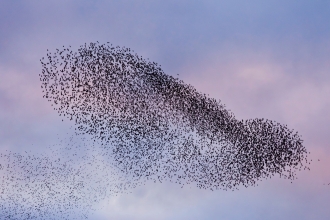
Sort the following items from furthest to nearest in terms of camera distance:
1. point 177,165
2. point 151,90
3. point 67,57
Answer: point 177,165 → point 151,90 → point 67,57

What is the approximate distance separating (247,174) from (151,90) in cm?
1507

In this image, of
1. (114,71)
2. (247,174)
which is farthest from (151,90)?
(247,174)

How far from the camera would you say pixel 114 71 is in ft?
160

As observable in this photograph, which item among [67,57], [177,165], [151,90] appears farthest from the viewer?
[177,165]

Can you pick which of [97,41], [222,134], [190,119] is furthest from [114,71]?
[222,134]

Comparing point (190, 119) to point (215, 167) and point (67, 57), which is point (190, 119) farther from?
point (67, 57)

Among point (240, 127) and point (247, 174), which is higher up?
point (240, 127)

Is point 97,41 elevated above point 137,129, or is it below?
above

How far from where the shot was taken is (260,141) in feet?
180

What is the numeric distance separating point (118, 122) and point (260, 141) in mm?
16505

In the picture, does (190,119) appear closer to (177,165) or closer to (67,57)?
(177,165)

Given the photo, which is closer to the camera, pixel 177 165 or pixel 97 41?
pixel 97 41

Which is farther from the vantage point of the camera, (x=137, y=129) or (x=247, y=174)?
(x=247, y=174)

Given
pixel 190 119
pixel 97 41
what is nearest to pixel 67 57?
pixel 97 41
